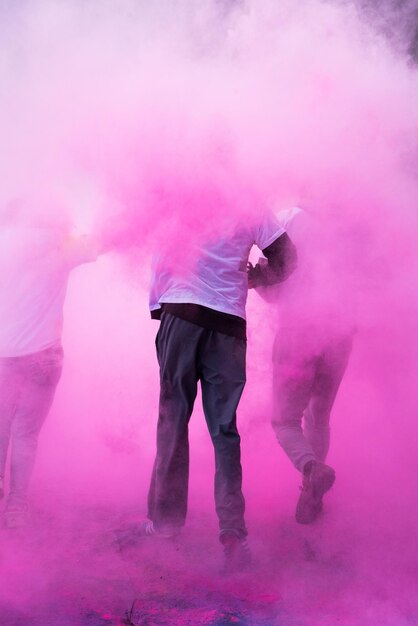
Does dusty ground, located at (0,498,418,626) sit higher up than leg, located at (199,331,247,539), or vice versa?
leg, located at (199,331,247,539)

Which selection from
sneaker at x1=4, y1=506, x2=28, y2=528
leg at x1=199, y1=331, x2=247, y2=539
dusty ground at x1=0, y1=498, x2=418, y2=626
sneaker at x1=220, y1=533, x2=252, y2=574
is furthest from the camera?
sneaker at x1=4, y1=506, x2=28, y2=528

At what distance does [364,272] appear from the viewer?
3.25 m

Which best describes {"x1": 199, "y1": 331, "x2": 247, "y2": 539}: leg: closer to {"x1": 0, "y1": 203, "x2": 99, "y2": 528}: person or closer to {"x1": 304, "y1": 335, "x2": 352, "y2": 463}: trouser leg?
{"x1": 304, "y1": 335, "x2": 352, "y2": 463}: trouser leg

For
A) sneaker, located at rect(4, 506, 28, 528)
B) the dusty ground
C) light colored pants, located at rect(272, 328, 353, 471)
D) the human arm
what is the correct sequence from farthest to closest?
light colored pants, located at rect(272, 328, 353, 471) → sneaker, located at rect(4, 506, 28, 528) → the human arm → the dusty ground

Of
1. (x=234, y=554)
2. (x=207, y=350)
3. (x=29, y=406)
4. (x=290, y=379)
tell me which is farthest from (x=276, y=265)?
(x=29, y=406)

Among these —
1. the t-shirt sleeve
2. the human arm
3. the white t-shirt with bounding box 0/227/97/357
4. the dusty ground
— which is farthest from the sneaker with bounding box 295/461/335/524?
the white t-shirt with bounding box 0/227/97/357

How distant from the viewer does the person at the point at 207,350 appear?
2572mm

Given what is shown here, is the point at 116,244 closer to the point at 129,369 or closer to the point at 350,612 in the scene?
the point at 129,369

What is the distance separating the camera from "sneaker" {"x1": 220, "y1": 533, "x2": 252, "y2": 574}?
2.43 meters

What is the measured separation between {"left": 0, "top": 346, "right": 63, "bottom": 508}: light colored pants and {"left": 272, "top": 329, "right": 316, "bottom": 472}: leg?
43.3 inches

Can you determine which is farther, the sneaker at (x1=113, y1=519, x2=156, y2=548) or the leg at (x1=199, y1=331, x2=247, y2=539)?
the sneaker at (x1=113, y1=519, x2=156, y2=548)

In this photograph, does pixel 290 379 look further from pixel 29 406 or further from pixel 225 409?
pixel 29 406

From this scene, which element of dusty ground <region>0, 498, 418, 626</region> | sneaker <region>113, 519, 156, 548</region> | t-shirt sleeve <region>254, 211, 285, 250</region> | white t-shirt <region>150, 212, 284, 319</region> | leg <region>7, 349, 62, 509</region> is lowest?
dusty ground <region>0, 498, 418, 626</region>

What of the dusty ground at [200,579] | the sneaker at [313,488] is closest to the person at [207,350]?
the dusty ground at [200,579]
